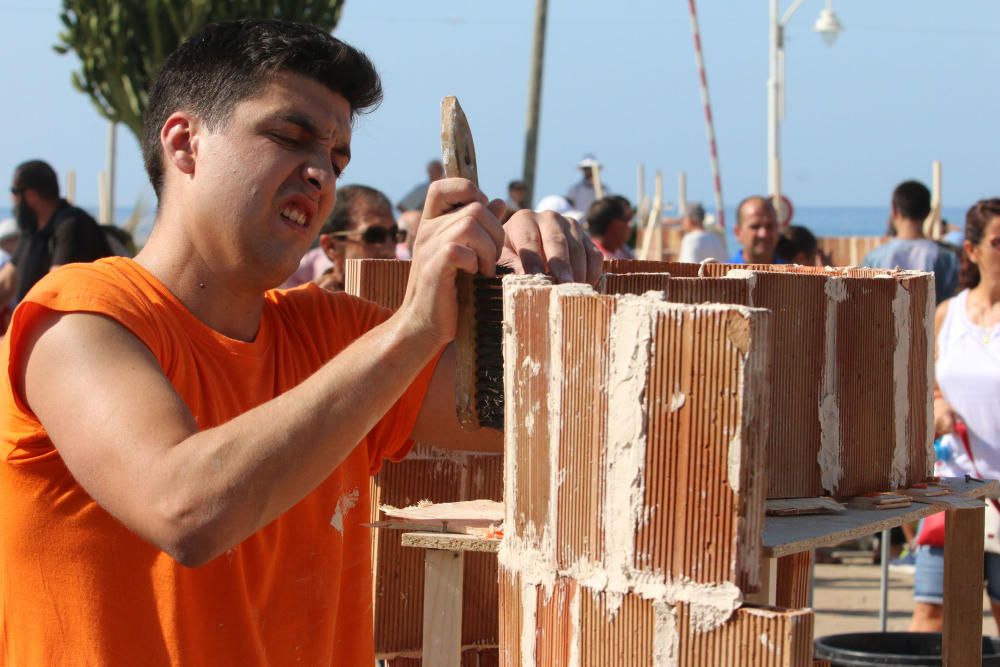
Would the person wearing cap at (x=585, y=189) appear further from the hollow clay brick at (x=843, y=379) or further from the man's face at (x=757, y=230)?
the hollow clay brick at (x=843, y=379)

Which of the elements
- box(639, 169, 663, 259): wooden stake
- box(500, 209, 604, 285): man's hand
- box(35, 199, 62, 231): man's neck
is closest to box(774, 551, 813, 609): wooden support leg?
box(500, 209, 604, 285): man's hand

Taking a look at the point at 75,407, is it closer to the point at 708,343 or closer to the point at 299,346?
the point at 299,346

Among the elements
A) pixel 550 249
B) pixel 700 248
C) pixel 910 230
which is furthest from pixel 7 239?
pixel 550 249

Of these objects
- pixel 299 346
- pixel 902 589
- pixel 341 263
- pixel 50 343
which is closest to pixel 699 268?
pixel 299 346

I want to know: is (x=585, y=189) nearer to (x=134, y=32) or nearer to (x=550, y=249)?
(x=134, y=32)

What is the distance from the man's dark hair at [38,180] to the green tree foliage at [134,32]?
20.5 ft

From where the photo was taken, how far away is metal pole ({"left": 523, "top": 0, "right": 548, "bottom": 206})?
12312 millimetres

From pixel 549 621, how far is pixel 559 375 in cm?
36

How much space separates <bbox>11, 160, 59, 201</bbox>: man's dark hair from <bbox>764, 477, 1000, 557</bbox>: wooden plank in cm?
542

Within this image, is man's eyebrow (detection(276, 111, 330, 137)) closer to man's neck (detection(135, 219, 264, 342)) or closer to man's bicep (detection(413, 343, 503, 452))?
man's neck (detection(135, 219, 264, 342))

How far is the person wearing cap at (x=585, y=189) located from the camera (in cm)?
1428

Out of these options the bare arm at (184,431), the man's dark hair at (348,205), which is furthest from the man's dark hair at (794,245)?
the bare arm at (184,431)

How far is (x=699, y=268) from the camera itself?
109 inches

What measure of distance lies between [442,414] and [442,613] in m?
0.44
